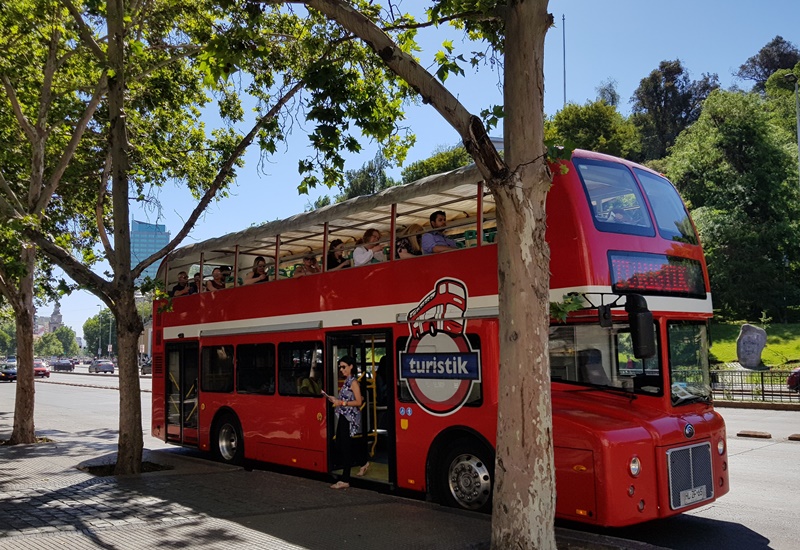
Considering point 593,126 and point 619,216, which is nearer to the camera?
point 619,216

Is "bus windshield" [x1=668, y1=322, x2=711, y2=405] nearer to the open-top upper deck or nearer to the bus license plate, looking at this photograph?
the open-top upper deck

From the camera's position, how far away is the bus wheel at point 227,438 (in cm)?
1224

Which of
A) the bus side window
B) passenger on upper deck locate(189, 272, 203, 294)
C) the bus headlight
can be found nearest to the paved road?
the bus headlight

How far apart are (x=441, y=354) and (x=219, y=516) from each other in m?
3.04

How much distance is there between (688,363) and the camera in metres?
7.66

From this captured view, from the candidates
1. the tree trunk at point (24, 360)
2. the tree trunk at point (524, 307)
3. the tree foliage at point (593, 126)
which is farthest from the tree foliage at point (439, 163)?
the tree trunk at point (524, 307)

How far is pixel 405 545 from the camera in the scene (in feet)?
21.6

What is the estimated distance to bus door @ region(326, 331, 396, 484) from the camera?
32.5 ft

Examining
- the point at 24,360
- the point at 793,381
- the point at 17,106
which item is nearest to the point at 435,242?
the point at 17,106

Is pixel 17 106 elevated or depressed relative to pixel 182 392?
elevated

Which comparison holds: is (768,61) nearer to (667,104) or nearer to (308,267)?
(667,104)

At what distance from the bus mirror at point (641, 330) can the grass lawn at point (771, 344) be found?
29731mm

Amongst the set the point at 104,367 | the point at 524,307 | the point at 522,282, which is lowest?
the point at 104,367

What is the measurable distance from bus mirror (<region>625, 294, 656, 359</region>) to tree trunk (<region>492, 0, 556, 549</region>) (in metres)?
1.24
